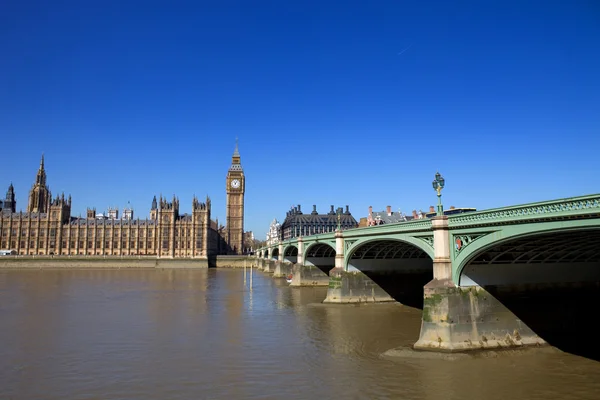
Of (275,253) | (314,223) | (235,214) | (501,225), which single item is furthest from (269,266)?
(501,225)

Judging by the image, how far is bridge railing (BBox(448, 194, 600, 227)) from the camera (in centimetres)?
1469

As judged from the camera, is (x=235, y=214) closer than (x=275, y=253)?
No

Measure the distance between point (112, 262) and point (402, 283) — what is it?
90492 millimetres

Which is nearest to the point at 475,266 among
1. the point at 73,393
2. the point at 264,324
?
the point at 264,324

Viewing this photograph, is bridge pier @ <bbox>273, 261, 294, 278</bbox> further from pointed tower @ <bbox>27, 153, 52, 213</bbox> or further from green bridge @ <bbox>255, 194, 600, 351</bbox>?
pointed tower @ <bbox>27, 153, 52, 213</bbox>

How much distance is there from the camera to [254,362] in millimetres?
20016

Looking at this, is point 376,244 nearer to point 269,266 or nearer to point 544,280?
point 544,280

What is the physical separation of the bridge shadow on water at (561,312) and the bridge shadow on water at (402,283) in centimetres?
1748

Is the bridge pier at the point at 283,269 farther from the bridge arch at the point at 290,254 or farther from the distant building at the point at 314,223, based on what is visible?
the distant building at the point at 314,223

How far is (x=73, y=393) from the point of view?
15883 millimetres

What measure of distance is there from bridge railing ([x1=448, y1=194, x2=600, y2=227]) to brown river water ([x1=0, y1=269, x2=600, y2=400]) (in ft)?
20.0

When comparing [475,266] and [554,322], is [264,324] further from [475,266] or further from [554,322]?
[554,322]

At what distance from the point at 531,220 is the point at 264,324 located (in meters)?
19.2

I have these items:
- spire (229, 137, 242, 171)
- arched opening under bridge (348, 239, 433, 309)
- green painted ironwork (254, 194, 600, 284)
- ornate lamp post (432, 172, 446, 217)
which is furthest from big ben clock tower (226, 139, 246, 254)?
ornate lamp post (432, 172, 446, 217)
